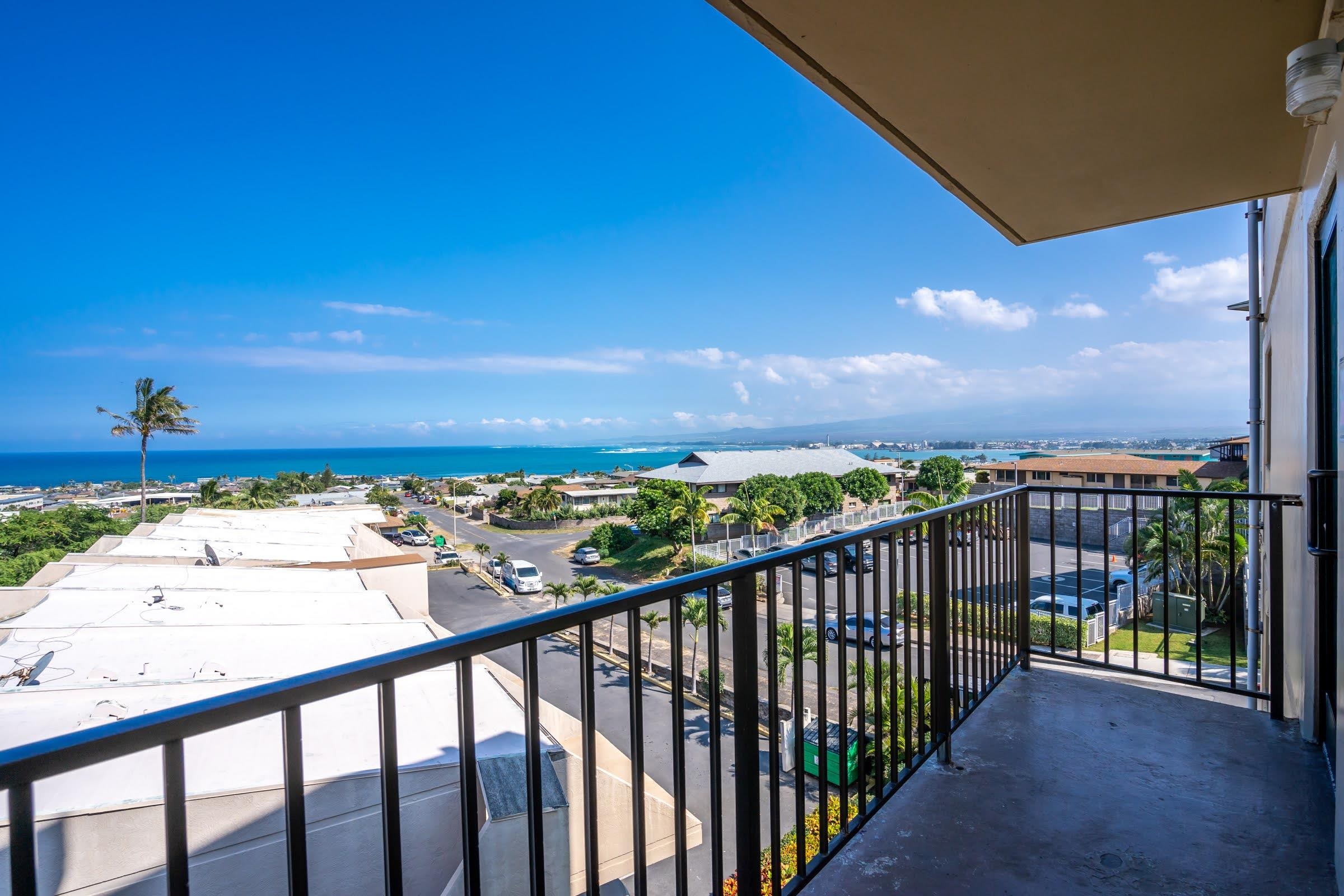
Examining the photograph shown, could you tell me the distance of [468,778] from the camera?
81 centimetres

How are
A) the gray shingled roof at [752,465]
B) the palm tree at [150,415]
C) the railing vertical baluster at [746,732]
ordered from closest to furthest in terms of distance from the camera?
the railing vertical baluster at [746,732], the palm tree at [150,415], the gray shingled roof at [752,465]

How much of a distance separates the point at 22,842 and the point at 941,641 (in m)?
2.24

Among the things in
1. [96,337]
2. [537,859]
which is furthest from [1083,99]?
[96,337]

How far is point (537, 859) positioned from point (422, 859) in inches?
76.4

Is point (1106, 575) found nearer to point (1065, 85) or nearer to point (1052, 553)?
point (1052, 553)

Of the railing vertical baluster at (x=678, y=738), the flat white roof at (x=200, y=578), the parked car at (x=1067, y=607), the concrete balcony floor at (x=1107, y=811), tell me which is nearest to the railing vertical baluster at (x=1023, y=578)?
the concrete balcony floor at (x=1107, y=811)

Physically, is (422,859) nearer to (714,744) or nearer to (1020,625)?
(714,744)

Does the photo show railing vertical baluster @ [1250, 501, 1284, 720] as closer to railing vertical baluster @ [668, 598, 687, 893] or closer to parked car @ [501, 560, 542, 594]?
railing vertical baluster @ [668, 598, 687, 893]

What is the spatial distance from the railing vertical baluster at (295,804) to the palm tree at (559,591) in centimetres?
1599

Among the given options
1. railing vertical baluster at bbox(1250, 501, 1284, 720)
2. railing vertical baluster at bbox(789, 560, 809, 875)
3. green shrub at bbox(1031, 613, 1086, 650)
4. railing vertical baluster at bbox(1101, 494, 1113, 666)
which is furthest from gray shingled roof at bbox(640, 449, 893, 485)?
railing vertical baluster at bbox(789, 560, 809, 875)

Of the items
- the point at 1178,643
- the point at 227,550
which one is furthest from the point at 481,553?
the point at 1178,643

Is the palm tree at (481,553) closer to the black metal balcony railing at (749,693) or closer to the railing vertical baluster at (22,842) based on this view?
the black metal balcony railing at (749,693)

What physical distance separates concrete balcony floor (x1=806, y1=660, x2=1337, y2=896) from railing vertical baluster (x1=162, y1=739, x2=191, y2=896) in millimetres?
1458

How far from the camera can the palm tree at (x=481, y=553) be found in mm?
32188
